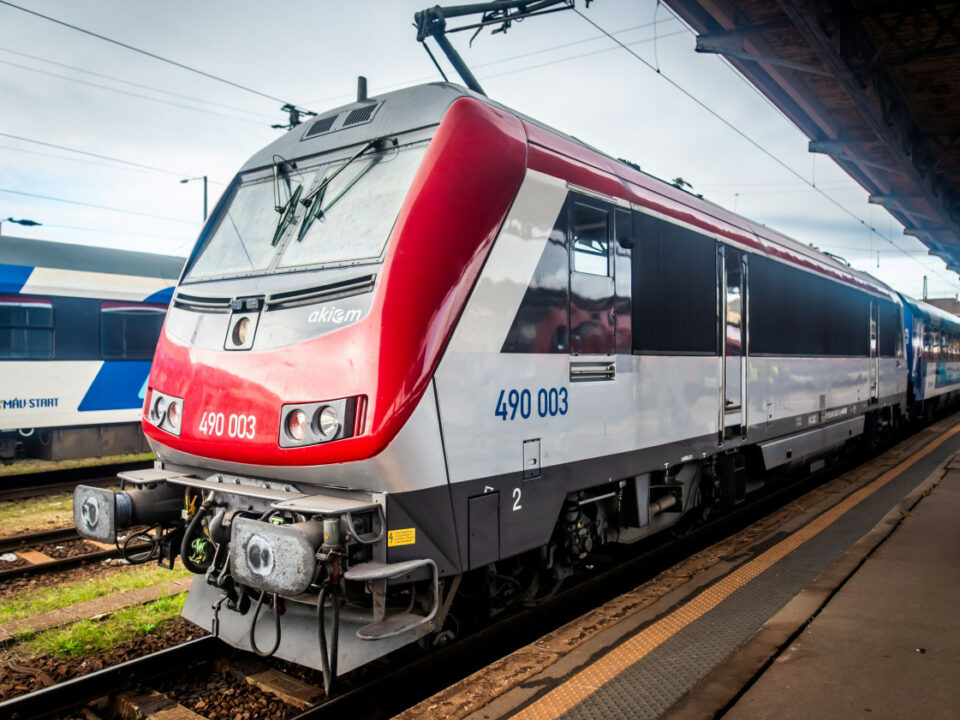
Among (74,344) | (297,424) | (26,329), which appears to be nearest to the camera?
(297,424)

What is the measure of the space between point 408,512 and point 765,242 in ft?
20.4

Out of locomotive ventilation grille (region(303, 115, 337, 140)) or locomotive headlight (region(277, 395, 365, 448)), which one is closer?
locomotive headlight (region(277, 395, 365, 448))

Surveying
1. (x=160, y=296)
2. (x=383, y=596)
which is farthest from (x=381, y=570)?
(x=160, y=296)

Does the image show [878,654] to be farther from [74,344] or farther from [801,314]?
[74,344]

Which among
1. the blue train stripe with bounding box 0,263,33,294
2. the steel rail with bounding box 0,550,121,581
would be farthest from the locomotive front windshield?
the blue train stripe with bounding box 0,263,33,294

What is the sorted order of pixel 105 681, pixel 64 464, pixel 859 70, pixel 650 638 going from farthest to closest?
pixel 64 464, pixel 859 70, pixel 650 638, pixel 105 681

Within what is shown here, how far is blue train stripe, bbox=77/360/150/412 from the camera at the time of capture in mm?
12641

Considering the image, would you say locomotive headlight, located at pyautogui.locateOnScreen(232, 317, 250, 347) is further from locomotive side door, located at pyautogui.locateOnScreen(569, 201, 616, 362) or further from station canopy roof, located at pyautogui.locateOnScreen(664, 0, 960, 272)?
station canopy roof, located at pyautogui.locateOnScreen(664, 0, 960, 272)

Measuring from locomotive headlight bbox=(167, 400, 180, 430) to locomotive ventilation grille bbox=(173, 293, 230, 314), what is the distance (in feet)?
2.00

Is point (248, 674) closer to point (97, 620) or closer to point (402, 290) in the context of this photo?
point (97, 620)

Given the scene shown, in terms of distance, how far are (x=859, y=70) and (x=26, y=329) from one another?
531 inches

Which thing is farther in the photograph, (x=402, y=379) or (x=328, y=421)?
(x=328, y=421)

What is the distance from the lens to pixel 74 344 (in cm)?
1234

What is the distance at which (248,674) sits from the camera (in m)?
4.27
